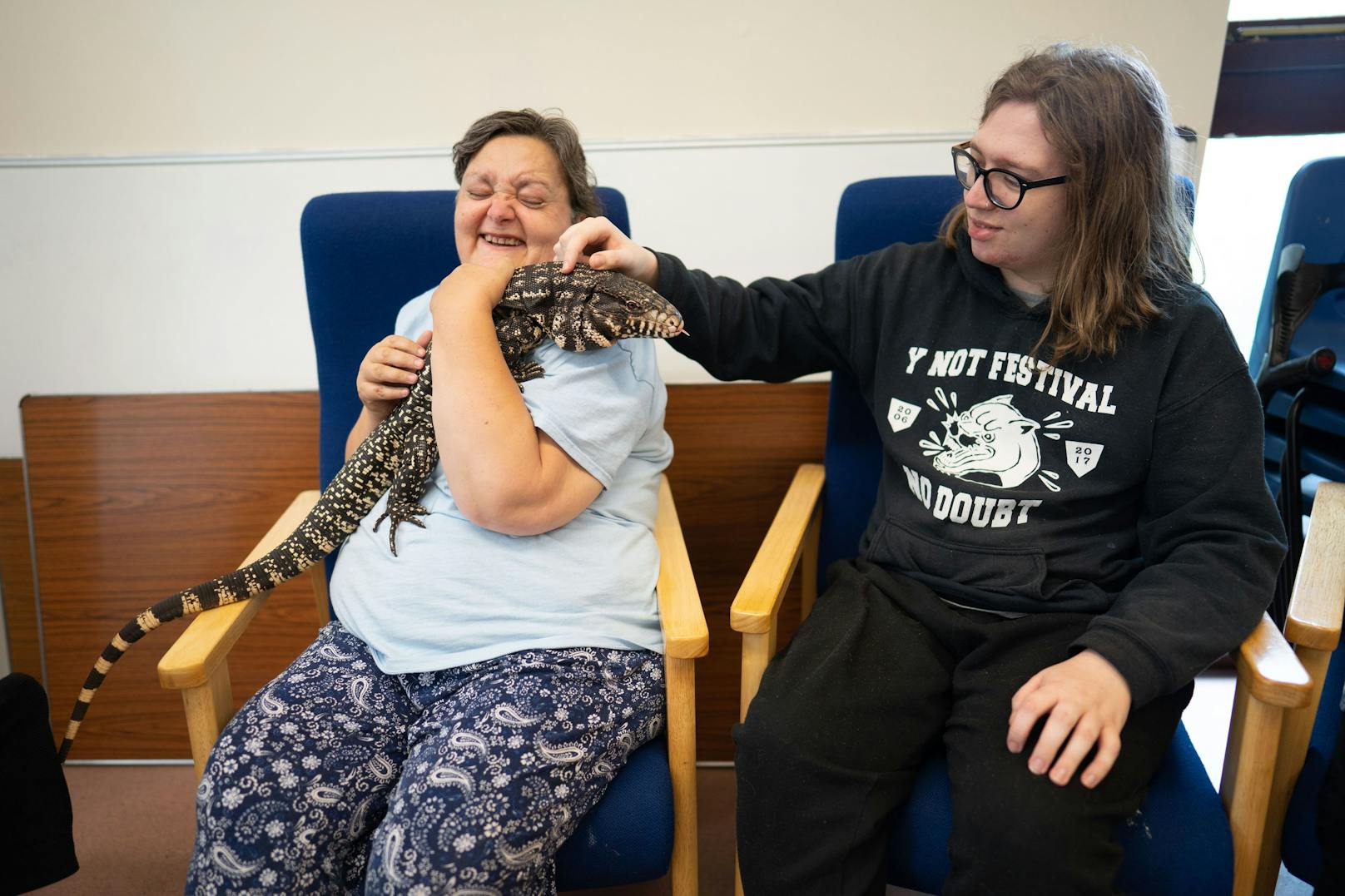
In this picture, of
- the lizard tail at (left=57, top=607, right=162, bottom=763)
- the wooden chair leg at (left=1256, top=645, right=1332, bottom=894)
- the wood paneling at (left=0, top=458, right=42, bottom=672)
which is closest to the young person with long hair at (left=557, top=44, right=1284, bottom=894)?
the wooden chair leg at (left=1256, top=645, right=1332, bottom=894)

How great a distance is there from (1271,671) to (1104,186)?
0.69 m

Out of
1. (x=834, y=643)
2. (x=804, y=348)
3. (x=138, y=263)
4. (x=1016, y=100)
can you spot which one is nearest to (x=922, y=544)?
(x=834, y=643)

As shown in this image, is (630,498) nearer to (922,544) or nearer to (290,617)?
(922,544)

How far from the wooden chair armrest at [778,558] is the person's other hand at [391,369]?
0.63m

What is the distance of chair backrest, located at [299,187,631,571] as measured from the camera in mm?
1804

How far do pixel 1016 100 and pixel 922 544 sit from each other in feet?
2.19

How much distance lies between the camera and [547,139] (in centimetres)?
162

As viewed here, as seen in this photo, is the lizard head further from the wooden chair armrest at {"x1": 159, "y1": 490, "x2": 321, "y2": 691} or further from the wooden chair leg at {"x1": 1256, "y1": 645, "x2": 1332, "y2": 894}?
the wooden chair leg at {"x1": 1256, "y1": 645, "x2": 1332, "y2": 894}

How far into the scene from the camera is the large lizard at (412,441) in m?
1.40

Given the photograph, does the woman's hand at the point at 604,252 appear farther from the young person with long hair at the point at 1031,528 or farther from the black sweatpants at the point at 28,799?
the black sweatpants at the point at 28,799

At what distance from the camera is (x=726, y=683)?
2.35 m

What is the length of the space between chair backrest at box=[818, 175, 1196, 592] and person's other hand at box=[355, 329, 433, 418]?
0.78 metres

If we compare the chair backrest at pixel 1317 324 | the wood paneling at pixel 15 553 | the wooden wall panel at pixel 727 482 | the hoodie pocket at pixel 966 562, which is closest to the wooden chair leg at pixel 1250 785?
the hoodie pocket at pixel 966 562

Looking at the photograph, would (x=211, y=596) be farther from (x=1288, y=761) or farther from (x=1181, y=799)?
(x=1288, y=761)
